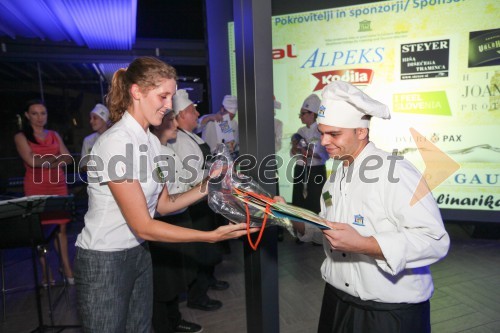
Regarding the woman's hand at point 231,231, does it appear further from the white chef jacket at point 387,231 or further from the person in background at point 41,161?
the person in background at point 41,161

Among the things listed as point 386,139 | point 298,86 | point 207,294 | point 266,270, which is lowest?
point 207,294

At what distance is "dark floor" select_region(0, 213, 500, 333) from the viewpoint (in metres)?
2.94

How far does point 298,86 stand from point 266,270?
435 centimetres

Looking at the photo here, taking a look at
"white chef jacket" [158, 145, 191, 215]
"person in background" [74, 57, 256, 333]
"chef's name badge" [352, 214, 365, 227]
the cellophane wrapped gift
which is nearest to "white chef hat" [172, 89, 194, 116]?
"white chef jacket" [158, 145, 191, 215]

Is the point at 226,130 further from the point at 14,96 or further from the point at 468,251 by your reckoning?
the point at 14,96

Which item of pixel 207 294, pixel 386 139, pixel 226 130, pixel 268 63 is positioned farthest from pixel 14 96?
pixel 268 63

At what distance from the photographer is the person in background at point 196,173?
296 cm

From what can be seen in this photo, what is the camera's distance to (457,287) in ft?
11.3

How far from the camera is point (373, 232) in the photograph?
133 centimetres

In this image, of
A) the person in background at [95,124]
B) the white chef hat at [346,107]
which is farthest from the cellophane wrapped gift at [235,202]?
the person in background at [95,124]

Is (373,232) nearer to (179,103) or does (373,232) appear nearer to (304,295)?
(179,103)

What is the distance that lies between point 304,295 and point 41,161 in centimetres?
297

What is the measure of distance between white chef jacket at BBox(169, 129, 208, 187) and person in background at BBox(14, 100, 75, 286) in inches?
59.5

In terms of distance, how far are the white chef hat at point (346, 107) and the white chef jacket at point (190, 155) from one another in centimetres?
165
